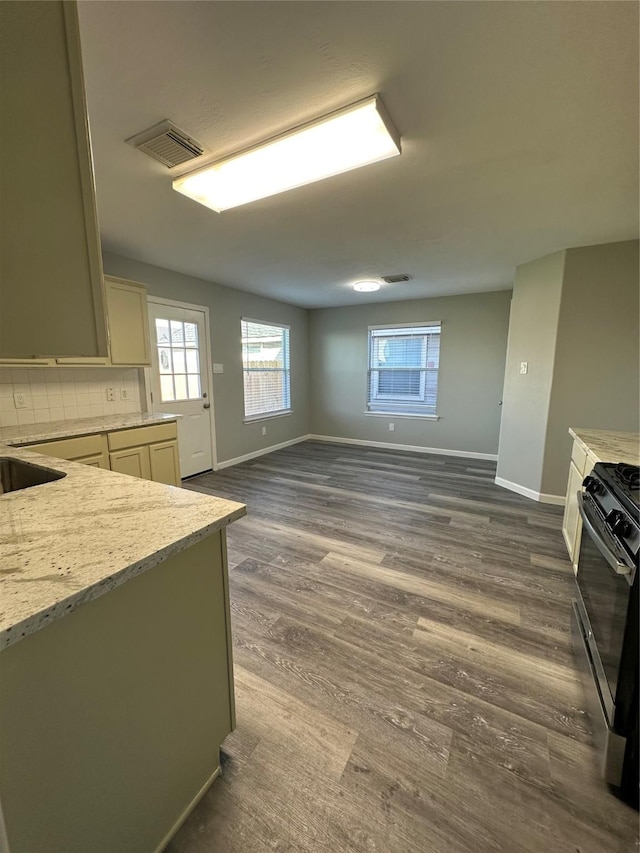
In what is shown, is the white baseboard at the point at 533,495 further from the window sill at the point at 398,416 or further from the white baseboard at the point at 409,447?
the window sill at the point at 398,416

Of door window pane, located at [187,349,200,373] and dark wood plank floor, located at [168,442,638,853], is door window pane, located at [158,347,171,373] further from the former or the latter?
dark wood plank floor, located at [168,442,638,853]

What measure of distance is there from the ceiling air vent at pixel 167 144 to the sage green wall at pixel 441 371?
418cm

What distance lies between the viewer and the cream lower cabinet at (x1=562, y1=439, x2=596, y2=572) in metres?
2.08

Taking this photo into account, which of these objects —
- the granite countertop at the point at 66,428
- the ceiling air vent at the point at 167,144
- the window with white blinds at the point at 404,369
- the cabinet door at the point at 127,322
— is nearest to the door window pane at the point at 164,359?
the cabinet door at the point at 127,322

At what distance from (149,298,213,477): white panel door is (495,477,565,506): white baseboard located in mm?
3645

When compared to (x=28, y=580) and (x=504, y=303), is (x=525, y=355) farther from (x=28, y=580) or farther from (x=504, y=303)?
(x=28, y=580)

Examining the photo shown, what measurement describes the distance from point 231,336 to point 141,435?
7.32ft

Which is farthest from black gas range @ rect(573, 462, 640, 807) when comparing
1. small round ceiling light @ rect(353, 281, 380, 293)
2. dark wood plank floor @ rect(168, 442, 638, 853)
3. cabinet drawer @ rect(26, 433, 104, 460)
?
small round ceiling light @ rect(353, 281, 380, 293)

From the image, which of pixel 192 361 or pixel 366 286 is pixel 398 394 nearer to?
pixel 366 286

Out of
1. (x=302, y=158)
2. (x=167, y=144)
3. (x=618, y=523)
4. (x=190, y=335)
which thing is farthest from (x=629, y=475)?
(x=190, y=335)

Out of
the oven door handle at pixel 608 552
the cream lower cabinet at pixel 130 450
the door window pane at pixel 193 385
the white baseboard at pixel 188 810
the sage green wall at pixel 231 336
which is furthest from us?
the door window pane at pixel 193 385

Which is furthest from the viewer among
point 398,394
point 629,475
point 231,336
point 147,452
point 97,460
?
point 398,394

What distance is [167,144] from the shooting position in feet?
5.38

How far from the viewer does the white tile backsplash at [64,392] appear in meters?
2.61
